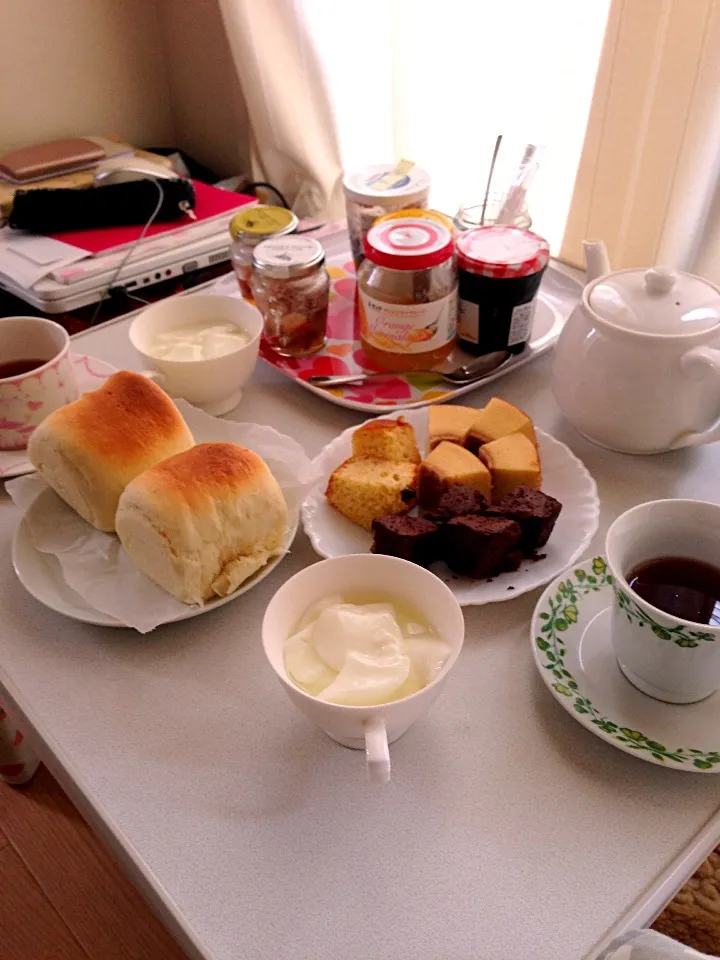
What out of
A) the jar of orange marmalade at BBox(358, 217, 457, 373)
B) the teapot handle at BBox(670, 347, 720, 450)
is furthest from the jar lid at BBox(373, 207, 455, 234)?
the teapot handle at BBox(670, 347, 720, 450)

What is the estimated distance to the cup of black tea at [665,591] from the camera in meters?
0.55

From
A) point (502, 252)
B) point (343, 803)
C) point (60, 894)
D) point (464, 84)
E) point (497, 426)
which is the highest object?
point (464, 84)

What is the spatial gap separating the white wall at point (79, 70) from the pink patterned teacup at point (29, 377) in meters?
0.99

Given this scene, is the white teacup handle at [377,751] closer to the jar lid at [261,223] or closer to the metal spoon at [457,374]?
the metal spoon at [457,374]

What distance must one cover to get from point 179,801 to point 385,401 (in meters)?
0.52

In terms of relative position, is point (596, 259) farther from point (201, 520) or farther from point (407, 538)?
point (201, 520)

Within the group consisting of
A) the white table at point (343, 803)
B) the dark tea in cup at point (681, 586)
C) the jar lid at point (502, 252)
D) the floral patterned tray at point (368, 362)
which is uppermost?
the jar lid at point (502, 252)

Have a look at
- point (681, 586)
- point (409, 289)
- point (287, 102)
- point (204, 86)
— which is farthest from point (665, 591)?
point (204, 86)

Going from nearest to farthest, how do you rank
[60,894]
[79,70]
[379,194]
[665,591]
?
[665,591], [379,194], [60,894], [79,70]

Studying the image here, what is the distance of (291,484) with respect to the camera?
2.55 ft

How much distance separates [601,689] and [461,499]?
0.20m

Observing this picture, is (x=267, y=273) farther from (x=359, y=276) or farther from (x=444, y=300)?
(x=444, y=300)

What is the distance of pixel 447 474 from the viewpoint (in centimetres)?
74

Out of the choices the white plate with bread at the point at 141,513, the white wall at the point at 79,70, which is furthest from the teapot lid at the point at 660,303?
the white wall at the point at 79,70
